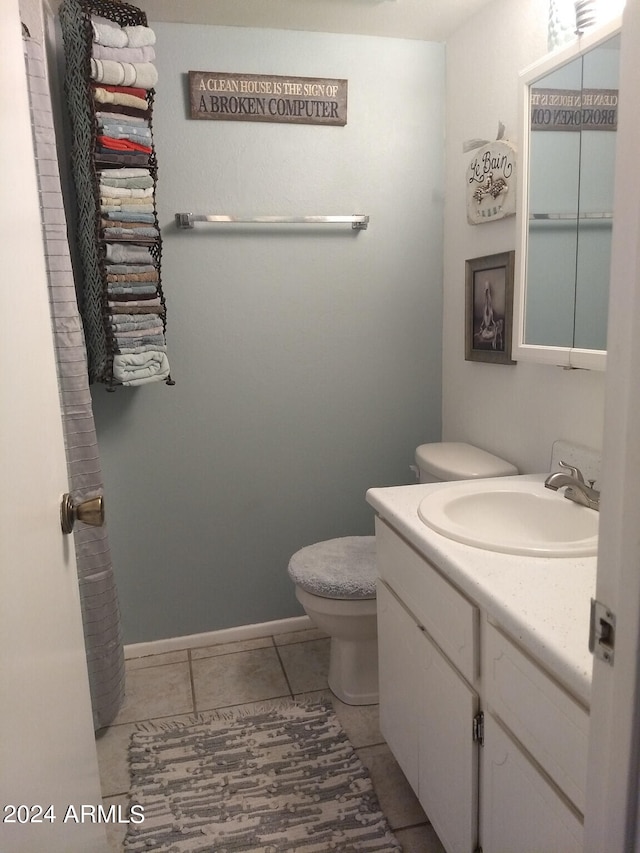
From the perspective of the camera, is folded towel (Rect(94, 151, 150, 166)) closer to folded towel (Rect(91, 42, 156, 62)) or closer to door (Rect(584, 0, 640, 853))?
folded towel (Rect(91, 42, 156, 62))

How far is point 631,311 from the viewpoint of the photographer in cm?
56

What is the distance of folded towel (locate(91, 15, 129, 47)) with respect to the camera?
182cm

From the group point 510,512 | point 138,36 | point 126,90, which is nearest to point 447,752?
point 510,512

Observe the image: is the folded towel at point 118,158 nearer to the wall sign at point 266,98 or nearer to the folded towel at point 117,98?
the folded towel at point 117,98

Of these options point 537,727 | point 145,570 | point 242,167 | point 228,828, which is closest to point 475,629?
point 537,727

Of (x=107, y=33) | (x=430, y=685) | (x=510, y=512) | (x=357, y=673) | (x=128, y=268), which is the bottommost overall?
(x=357, y=673)

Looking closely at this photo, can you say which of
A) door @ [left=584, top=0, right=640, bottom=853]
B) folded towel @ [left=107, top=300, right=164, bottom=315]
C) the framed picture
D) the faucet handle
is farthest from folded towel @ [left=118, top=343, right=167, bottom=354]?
A: door @ [left=584, top=0, right=640, bottom=853]

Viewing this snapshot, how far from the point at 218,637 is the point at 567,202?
1.96m

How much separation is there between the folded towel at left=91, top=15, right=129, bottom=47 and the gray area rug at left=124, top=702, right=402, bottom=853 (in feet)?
6.89

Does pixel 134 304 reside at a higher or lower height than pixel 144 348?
higher

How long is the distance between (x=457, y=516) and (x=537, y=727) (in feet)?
2.15

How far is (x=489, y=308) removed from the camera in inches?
81.2

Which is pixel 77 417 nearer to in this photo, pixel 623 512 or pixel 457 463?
pixel 457 463

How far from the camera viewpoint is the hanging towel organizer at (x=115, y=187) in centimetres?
186
